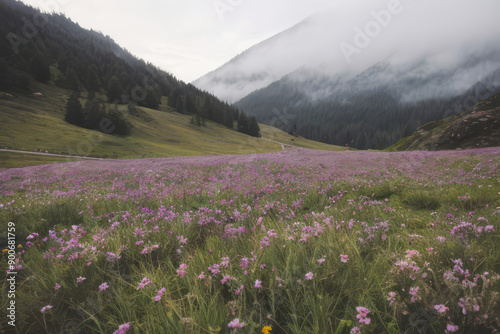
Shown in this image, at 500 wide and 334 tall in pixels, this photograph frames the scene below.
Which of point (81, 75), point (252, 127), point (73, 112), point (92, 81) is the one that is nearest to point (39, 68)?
point (81, 75)

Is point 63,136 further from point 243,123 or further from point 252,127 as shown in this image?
point 252,127

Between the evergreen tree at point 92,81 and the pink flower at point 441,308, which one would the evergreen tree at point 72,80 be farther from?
the pink flower at point 441,308

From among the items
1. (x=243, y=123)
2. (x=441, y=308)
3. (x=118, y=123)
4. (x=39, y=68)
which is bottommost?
(x=441, y=308)

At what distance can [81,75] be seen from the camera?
13038cm

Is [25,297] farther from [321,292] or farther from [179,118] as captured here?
[179,118]

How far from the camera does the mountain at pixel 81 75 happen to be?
324 feet

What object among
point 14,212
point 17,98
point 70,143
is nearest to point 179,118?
point 17,98

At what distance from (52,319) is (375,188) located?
687 cm

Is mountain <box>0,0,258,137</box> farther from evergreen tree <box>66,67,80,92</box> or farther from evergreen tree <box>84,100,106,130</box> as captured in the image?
evergreen tree <box>84,100,106,130</box>

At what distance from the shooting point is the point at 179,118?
432 feet

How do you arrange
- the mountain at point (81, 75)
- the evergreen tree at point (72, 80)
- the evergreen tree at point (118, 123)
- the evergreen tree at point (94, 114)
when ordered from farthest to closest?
the evergreen tree at point (72, 80)
the mountain at point (81, 75)
the evergreen tree at point (118, 123)
the evergreen tree at point (94, 114)

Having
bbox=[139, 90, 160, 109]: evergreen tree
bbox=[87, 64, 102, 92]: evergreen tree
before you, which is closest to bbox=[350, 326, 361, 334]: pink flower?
bbox=[139, 90, 160, 109]: evergreen tree

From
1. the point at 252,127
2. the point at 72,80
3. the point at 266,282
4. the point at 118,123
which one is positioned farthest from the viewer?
the point at 252,127

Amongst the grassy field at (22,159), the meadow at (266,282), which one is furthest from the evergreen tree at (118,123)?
the meadow at (266,282)
